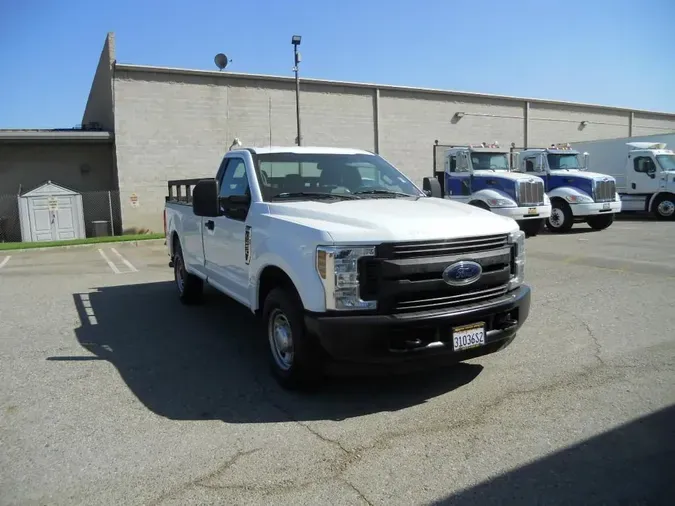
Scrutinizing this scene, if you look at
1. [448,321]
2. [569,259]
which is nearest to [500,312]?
[448,321]

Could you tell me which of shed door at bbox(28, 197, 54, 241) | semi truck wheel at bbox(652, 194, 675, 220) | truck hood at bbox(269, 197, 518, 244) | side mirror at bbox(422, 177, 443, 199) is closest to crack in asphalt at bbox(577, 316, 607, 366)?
truck hood at bbox(269, 197, 518, 244)

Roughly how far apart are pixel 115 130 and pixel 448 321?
779 inches

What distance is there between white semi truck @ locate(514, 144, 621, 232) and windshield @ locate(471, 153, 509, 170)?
149 cm

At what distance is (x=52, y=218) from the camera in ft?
65.7

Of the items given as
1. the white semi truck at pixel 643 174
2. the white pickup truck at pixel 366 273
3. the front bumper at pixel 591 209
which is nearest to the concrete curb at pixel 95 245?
the front bumper at pixel 591 209

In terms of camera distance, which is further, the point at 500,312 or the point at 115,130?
the point at 115,130

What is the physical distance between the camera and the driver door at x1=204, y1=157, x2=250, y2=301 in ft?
18.2

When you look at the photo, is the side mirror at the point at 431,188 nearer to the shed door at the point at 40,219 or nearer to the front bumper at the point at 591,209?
the front bumper at the point at 591,209

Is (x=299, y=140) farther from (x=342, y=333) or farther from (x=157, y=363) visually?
(x=342, y=333)

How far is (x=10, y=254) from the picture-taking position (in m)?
16.4

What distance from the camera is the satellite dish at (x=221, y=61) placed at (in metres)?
23.2

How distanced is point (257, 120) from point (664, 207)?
1614 cm

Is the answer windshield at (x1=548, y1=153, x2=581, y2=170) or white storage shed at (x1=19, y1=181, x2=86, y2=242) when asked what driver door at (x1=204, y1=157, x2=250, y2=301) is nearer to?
windshield at (x1=548, y1=153, x2=581, y2=170)

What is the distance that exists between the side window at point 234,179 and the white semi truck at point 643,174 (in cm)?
1965
